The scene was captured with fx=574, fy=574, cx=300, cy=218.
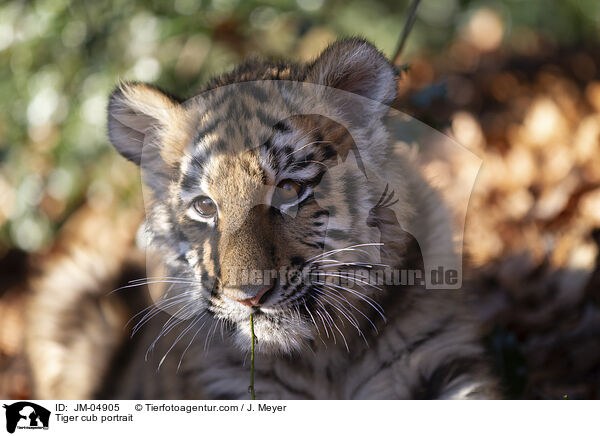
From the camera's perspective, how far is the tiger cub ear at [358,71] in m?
1.21

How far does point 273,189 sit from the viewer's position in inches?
Answer: 46.6

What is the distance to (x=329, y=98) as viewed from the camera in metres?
1.26

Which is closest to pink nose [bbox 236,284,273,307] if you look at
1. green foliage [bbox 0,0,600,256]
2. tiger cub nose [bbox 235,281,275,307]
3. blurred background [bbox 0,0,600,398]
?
tiger cub nose [bbox 235,281,275,307]

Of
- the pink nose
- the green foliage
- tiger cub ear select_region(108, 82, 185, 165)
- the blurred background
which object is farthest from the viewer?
the green foliage

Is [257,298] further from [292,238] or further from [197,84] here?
[197,84]

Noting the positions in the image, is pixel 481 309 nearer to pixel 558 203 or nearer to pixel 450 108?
pixel 558 203

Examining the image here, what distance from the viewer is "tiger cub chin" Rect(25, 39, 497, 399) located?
1.19 m

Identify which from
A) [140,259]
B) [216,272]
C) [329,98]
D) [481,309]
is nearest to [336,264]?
[216,272]

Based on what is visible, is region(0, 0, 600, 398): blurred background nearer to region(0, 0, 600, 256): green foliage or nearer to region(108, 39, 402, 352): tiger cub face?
region(0, 0, 600, 256): green foliage

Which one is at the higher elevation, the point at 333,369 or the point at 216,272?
the point at 216,272

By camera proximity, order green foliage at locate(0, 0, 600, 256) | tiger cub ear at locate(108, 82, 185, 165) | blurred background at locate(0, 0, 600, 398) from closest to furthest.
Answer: tiger cub ear at locate(108, 82, 185, 165) < blurred background at locate(0, 0, 600, 398) < green foliage at locate(0, 0, 600, 256)

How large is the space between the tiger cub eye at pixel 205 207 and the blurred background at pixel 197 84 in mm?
468

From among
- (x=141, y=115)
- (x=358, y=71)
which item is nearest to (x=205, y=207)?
(x=141, y=115)

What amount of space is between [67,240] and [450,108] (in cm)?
159
